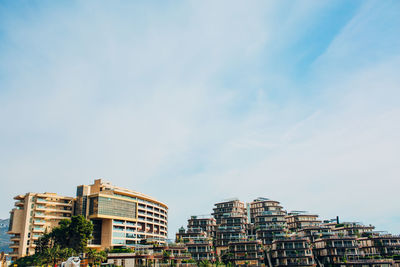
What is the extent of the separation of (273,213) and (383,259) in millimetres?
41142

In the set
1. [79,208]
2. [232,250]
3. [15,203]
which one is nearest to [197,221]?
[232,250]

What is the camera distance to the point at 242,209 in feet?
483

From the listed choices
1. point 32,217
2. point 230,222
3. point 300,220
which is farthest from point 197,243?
point 32,217

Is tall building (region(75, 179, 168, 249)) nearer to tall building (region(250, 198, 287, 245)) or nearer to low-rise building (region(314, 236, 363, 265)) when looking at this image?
tall building (region(250, 198, 287, 245))

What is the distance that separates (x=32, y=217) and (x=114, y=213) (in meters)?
30.4

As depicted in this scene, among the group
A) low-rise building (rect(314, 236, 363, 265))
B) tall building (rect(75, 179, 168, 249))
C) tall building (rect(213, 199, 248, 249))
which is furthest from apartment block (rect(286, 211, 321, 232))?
tall building (rect(75, 179, 168, 249))

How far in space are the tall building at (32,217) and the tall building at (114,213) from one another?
7.18 m

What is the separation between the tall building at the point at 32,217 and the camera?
122 m

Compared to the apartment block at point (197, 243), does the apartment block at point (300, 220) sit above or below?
above

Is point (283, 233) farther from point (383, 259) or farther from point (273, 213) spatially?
point (383, 259)

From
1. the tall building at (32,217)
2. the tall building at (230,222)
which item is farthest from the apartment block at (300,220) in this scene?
the tall building at (32,217)

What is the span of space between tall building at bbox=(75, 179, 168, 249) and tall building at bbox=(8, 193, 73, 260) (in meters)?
7.18

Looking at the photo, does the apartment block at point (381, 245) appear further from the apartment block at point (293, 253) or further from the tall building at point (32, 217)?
the tall building at point (32, 217)

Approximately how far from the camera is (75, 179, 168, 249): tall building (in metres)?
122
